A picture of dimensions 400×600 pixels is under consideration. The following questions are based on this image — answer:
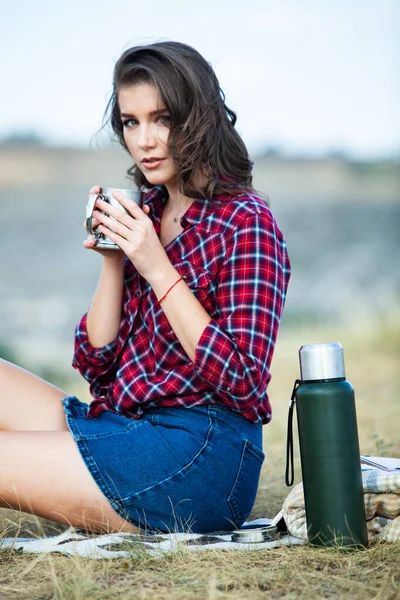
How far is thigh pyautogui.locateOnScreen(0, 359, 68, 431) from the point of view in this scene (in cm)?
246

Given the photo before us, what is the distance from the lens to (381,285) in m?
11.6

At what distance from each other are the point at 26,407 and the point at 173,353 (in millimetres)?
533

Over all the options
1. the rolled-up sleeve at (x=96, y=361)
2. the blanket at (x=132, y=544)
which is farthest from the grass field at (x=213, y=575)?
the rolled-up sleeve at (x=96, y=361)

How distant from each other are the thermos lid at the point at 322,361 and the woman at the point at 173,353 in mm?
167

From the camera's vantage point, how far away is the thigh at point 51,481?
7.06ft

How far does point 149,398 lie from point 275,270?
1.65ft

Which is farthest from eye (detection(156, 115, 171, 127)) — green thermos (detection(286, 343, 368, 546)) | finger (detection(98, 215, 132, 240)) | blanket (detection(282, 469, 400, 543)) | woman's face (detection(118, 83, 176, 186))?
blanket (detection(282, 469, 400, 543))

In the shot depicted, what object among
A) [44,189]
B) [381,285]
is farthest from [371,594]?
[44,189]

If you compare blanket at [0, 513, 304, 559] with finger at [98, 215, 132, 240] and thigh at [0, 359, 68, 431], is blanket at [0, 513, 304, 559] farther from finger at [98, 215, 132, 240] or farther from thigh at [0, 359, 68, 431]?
finger at [98, 215, 132, 240]

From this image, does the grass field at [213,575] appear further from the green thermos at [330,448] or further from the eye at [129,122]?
the eye at [129,122]

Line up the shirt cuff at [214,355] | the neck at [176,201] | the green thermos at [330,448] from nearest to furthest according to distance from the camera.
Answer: the green thermos at [330,448]
the shirt cuff at [214,355]
the neck at [176,201]

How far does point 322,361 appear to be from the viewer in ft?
6.46

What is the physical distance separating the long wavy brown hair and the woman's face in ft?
0.08

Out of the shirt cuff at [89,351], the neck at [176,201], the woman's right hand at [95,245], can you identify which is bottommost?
the shirt cuff at [89,351]
